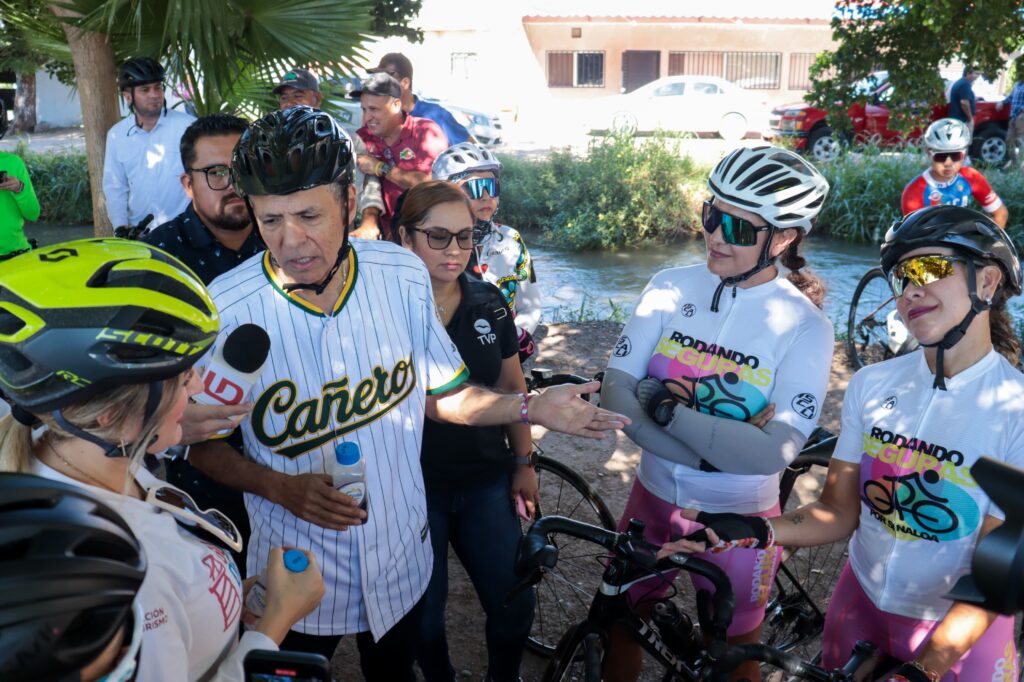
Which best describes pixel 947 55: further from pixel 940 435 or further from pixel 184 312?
pixel 184 312

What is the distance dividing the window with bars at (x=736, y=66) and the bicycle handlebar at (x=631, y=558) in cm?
3229

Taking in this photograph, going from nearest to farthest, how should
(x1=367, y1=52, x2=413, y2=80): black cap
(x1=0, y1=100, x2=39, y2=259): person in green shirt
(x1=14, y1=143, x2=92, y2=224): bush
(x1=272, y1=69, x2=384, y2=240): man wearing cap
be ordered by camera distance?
(x1=272, y1=69, x2=384, y2=240): man wearing cap → (x1=0, y1=100, x2=39, y2=259): person in green shirt → (x1=367, y1=52, x2=413, y2=80): black cap → (x1=14, y1=143, x2=92, y2=224): bush

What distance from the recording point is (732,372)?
309 centimetres

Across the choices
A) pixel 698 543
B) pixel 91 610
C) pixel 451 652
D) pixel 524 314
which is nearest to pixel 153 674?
pixel 91 610

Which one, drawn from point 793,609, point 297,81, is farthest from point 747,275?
point 297,81

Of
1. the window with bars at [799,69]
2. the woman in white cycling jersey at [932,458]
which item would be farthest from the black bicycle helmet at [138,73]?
the window with bars at [799,69]

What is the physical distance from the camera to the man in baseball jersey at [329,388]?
98.6 inches

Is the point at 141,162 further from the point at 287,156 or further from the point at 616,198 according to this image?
the point at 616,198

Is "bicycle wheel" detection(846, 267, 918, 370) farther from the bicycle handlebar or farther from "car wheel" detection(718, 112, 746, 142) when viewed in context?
"car wheel" detection(718, 112, 746, 142)

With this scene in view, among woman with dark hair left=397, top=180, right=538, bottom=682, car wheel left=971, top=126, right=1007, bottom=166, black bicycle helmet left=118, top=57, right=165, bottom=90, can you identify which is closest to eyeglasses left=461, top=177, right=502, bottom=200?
woman with dark hair left=397, top=180, right=538, bottom=682

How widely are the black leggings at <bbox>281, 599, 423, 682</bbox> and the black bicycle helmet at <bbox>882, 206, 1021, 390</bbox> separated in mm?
1787

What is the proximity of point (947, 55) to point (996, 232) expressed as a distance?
4940mm

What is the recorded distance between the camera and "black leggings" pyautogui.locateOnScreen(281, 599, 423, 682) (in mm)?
2693

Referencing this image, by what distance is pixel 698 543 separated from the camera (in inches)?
101
